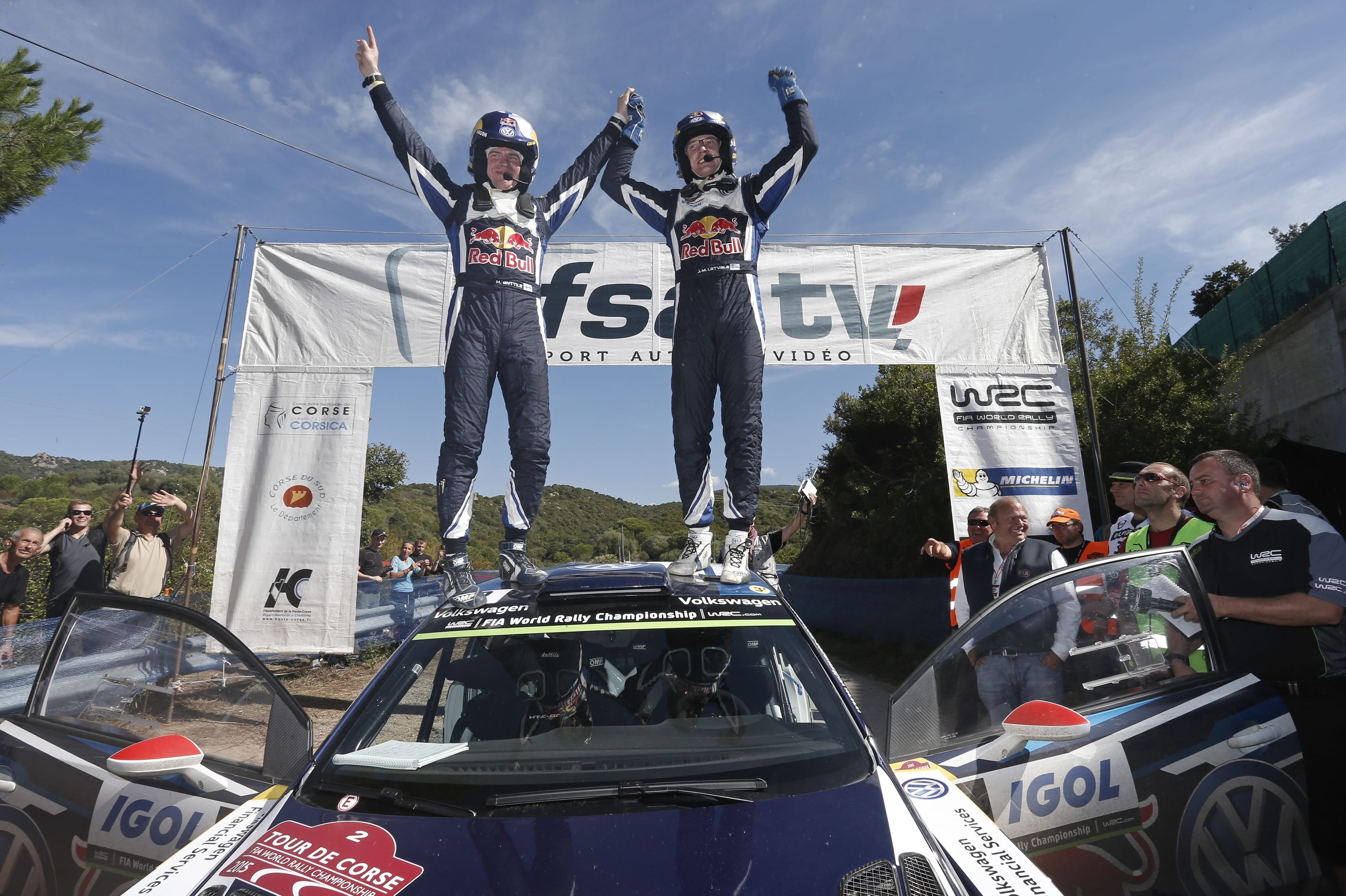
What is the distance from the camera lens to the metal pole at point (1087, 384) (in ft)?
21.5

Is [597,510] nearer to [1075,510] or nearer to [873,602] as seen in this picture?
[873,602]

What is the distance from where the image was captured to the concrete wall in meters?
10.1

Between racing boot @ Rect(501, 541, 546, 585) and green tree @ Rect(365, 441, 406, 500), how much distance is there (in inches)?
1223

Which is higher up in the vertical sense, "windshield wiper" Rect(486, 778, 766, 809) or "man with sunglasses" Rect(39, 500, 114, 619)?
"man with sunglasses" Rect(39, 500, 114, 619)

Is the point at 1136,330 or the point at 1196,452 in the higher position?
the point at 1136,330

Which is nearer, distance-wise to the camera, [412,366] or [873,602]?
[412,366]

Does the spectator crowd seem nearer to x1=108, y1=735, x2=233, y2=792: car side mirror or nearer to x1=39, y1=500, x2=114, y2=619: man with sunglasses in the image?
x1=108, y1=735, x2=233, y2=792: car side mirror

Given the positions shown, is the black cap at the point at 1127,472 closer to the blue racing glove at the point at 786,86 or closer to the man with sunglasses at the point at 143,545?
the blue racing glove at the point at 786,86

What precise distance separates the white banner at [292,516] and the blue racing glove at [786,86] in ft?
13.9

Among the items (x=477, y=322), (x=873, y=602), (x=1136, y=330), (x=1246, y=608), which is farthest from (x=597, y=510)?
(x=1246, y=608)

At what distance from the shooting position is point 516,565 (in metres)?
4.09

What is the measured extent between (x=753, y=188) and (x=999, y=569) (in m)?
2.84

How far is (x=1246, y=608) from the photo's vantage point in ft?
8.83

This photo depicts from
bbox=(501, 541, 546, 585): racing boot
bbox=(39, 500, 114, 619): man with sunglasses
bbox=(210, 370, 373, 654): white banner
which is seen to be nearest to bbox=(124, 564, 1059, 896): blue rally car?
bbox=(501, 541, 546, 585): racing boot
